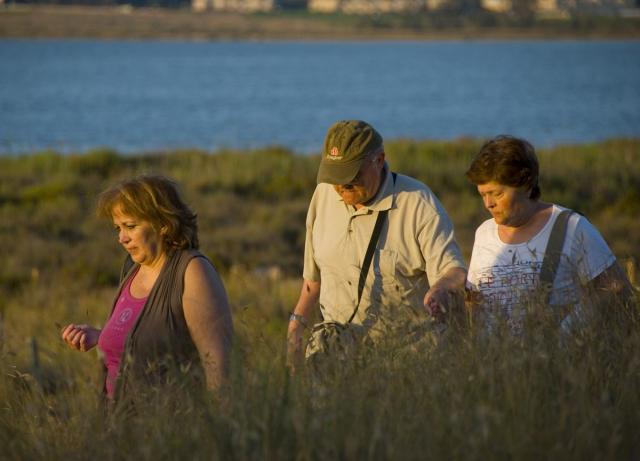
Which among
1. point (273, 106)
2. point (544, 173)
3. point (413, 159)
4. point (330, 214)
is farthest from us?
point (273, 106)

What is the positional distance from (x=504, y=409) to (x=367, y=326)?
1313 millimetres

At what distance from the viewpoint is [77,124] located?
55.7m

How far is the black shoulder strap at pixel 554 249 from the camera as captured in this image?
4699mm

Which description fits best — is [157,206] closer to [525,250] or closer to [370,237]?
[370,237]

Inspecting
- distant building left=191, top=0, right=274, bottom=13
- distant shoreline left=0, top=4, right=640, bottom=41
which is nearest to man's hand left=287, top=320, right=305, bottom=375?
distant building left=191, top=0, right=274, bottom=13

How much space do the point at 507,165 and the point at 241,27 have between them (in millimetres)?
176978

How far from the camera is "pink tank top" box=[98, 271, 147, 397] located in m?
4.40

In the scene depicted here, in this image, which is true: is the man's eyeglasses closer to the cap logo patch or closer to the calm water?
the cap logo patch

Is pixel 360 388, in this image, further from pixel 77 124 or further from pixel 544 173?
pixel 77 124

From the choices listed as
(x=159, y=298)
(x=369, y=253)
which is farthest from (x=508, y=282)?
(x=159, y=298)

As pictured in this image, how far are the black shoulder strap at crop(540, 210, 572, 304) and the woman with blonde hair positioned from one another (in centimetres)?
130

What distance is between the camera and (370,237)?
5051 millimetres

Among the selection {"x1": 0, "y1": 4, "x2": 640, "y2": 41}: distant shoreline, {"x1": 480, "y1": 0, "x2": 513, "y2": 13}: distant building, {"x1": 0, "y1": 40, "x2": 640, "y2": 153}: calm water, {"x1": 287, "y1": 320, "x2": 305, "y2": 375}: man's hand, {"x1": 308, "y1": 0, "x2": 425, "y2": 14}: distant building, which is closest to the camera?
{"x1": 287, "y1": 320, "x2": 305, "y2": 375}: man's hand

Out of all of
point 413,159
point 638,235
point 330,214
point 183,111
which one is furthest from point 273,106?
point 330,214
